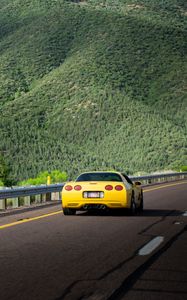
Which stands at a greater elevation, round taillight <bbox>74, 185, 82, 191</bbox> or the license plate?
round taillight <bbox>74, 185, 82, 191</bbox>

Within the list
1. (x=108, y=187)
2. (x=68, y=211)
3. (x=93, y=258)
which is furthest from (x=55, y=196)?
(x=93, y=258)

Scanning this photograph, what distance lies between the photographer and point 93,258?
29.1 ft

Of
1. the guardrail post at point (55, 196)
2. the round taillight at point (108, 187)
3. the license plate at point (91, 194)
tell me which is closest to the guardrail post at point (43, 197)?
the guardrail post at point (55, 196)

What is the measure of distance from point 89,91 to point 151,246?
90807mm

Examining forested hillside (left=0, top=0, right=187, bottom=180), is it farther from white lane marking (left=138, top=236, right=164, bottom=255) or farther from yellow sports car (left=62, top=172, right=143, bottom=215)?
white lane marking (left=138, top=236, right=164, bottom=255)

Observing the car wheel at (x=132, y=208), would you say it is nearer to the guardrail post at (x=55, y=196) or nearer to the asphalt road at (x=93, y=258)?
the asphalt road at (x=93, y=258)

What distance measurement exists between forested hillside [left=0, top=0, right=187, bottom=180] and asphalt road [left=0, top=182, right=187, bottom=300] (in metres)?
61.5

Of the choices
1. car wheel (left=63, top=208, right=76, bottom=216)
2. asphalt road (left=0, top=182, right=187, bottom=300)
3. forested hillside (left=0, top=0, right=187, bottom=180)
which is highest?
forested hillside (left=0, top=0, right=187, bottom=180)

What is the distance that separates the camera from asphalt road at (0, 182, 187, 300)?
668 centimetres

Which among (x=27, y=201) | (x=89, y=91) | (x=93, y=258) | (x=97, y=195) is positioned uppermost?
(x=89, y=91)

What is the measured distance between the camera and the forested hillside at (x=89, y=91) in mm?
85000

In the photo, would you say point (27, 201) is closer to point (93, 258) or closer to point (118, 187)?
point (118, 187)

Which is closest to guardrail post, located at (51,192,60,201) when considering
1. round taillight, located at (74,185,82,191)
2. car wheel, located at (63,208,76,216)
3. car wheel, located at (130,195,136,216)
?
car wheel, located at (63,208,76,216)

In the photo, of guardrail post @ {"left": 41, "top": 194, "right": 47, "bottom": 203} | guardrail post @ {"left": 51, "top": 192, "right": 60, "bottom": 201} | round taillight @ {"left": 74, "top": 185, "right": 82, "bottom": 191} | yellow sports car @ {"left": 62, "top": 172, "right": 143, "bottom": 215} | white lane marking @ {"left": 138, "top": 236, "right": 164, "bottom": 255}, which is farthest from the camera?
guardrail post @ {"left": 51, "top": 192, "right": 60, "bottom": 201}
